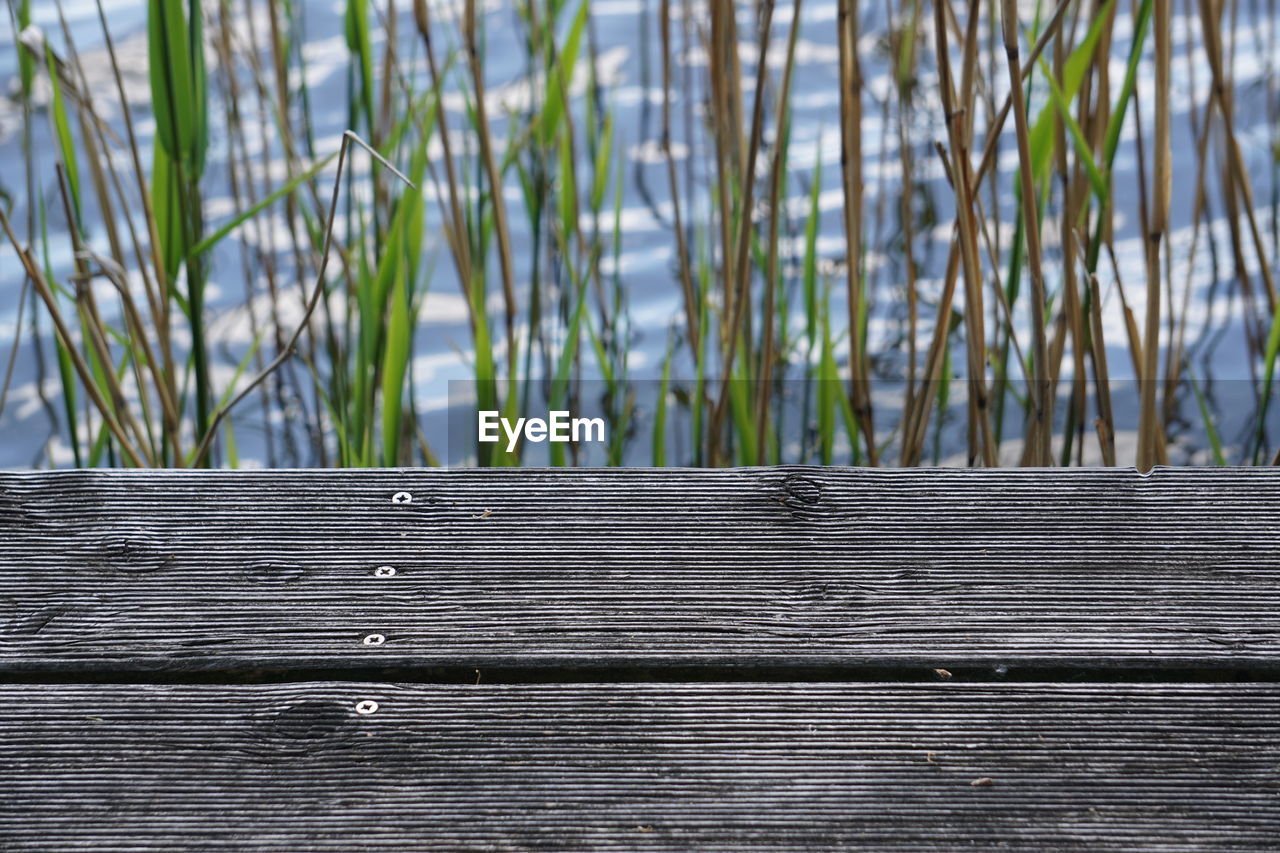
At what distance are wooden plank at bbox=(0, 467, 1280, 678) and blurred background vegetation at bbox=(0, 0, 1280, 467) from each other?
0.61 feet

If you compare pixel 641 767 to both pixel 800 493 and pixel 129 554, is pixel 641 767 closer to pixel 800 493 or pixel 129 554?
pixel 800 493

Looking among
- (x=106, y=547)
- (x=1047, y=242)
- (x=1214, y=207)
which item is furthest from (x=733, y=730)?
(x=1214, y=207)

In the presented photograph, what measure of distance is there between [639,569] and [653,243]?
69.4 inches

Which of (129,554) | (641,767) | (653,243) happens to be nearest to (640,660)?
(641,767)

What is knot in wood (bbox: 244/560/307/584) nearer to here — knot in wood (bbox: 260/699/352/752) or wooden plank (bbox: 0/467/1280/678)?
wooden plank (bbox: 0/467/1280/678)

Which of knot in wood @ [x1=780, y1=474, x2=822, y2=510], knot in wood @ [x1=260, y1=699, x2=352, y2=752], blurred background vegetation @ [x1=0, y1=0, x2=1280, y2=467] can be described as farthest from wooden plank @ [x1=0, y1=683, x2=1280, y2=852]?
blurred background vegetation @ [x1=0, y1=0, x2=1280, y2=467]

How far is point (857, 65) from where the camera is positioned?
42.0 inches

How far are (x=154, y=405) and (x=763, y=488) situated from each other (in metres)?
1.50

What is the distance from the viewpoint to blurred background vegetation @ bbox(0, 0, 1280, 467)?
1.00 metres

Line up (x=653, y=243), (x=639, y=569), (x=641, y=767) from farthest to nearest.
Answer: (x=653, y=243)
(x=639, y=569)
(x=641, y=767)

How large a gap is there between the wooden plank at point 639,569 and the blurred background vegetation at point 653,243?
7.3 inches

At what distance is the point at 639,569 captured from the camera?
65 cm

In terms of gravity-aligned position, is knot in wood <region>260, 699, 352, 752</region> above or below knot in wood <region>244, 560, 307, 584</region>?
below

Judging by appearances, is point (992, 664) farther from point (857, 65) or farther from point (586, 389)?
point (586, 389)
